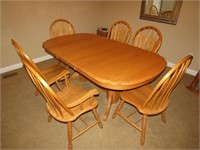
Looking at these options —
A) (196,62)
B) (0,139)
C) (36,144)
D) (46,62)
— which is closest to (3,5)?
(46,62)

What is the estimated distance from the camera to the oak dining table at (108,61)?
1.26 metres

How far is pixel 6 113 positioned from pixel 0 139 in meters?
0.38

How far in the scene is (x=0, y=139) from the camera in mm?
1601

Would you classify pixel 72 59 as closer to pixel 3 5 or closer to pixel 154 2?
pixel 3 5

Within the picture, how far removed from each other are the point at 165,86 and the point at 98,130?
92 cm

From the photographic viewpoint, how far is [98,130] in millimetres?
1704

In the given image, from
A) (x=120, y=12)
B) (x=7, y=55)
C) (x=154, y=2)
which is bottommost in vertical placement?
(x=7, y=55)

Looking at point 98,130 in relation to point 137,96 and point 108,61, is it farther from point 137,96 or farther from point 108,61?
point 108,61

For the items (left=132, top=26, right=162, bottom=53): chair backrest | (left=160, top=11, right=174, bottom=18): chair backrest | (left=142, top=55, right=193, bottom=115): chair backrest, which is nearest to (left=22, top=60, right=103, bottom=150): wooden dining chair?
(left=142, top=55, right=193, bottom=115): chair backrest

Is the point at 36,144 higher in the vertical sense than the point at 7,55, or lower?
lower

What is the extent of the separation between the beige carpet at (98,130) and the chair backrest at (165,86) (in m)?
0.46

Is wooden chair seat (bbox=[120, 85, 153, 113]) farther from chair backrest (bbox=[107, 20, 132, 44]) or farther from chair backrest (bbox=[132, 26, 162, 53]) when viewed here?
chair backrest (bbox=[107, 20, 132, 44])

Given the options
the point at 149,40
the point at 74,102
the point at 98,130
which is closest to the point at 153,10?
the point at 149,40

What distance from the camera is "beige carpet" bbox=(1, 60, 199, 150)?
1.56m
